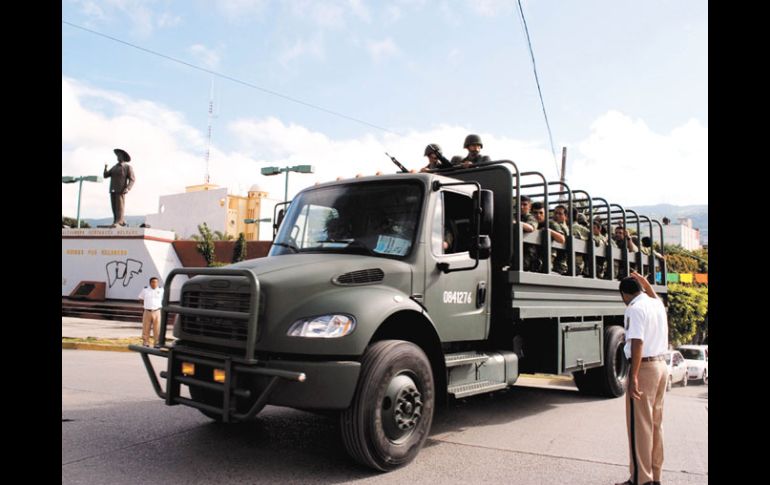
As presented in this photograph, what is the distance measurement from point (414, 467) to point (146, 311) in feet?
36.8

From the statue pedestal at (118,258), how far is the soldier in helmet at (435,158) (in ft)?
73.6

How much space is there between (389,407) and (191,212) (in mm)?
93380

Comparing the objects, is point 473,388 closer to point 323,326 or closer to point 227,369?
point 323,326

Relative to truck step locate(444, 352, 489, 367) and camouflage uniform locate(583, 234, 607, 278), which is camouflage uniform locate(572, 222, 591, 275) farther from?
truck step locate(444, 352, 489, 367)

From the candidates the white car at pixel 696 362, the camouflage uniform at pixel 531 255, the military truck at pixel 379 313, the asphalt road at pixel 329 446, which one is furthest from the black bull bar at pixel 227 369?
the white car at pixel 696 362

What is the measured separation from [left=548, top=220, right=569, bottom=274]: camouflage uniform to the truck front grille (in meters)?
4.29

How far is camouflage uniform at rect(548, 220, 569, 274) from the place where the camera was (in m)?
7.38

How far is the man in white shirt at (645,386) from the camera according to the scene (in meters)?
4.21

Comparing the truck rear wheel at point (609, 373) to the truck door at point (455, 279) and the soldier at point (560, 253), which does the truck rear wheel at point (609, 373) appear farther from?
the truck door at point (455, 279)

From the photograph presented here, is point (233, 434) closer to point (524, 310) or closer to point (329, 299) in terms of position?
point (329, 299)

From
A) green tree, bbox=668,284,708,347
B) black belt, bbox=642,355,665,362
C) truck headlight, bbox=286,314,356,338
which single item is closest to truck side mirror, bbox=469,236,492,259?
truck headlight, bbox=286,314,356,338

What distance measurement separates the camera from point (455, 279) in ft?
18.4
